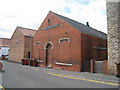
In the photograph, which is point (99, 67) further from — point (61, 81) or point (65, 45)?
point (61, 81)

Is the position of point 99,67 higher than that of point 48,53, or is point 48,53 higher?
point 48,53

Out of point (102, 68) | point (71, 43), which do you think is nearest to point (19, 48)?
point (71, 43)

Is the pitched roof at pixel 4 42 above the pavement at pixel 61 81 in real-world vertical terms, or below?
above

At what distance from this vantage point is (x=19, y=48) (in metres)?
31.8

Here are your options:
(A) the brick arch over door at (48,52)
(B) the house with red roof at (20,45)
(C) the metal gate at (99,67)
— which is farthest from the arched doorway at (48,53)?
(B) the house with red roof at (20,45)

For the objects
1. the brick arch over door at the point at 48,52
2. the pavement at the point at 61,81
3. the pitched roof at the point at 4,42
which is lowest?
the pavement at the point at 61,81

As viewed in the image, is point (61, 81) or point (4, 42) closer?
point (61, 81)

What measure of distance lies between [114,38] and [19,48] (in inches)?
1001

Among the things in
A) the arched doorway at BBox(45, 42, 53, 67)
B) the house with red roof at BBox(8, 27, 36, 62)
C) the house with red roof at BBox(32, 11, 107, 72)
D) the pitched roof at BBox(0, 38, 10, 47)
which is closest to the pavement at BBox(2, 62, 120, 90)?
the house with red roof at BBox(32, 11, 107, 72)

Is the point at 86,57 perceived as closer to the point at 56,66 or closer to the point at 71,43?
the point at 71,43

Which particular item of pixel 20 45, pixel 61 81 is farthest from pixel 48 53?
pixel 20 45

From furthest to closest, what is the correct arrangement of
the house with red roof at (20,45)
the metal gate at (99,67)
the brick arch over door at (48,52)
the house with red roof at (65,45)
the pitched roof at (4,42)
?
the pitched roof at (4,42)
the house with red roof at (20,45)
the brick arch over door at (48,52)
the house with red roof at (65,45)
the metal gate at (99,67)

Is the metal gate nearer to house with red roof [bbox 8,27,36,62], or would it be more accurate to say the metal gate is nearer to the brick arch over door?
the brick arch over door

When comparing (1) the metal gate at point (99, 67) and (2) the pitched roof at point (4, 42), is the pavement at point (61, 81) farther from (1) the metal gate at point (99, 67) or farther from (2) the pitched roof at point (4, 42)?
(2) the pitched roof at point (4, 42)
